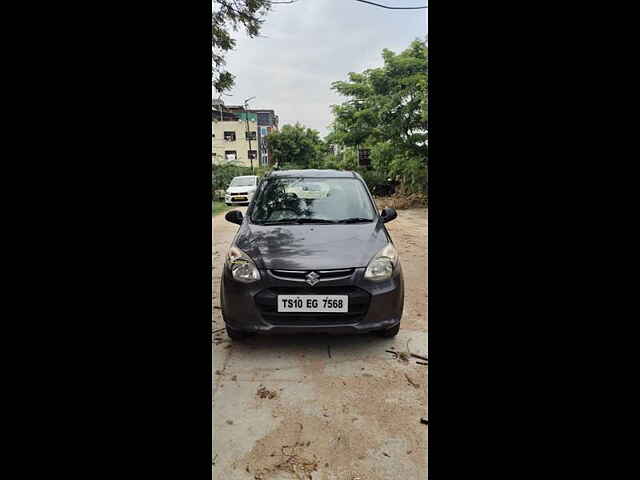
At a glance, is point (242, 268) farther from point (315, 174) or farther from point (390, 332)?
point (315, 174)

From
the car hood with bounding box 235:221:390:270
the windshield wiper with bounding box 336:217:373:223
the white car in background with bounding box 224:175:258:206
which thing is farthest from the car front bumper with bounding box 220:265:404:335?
the white car in background with bounding box 224:175:258:206

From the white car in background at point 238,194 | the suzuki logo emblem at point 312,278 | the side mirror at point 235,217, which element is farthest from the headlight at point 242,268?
the white car in background at point 238,194

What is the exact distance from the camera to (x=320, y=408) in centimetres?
237

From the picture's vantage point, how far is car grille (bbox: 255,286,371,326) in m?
2.87

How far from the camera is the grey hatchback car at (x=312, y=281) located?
2869 millimetres

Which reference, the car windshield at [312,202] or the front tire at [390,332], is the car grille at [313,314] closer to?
the front tire at [390,332]

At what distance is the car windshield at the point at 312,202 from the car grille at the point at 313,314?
2.67 ft

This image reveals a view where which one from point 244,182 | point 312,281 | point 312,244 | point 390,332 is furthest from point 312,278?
point 244,182
